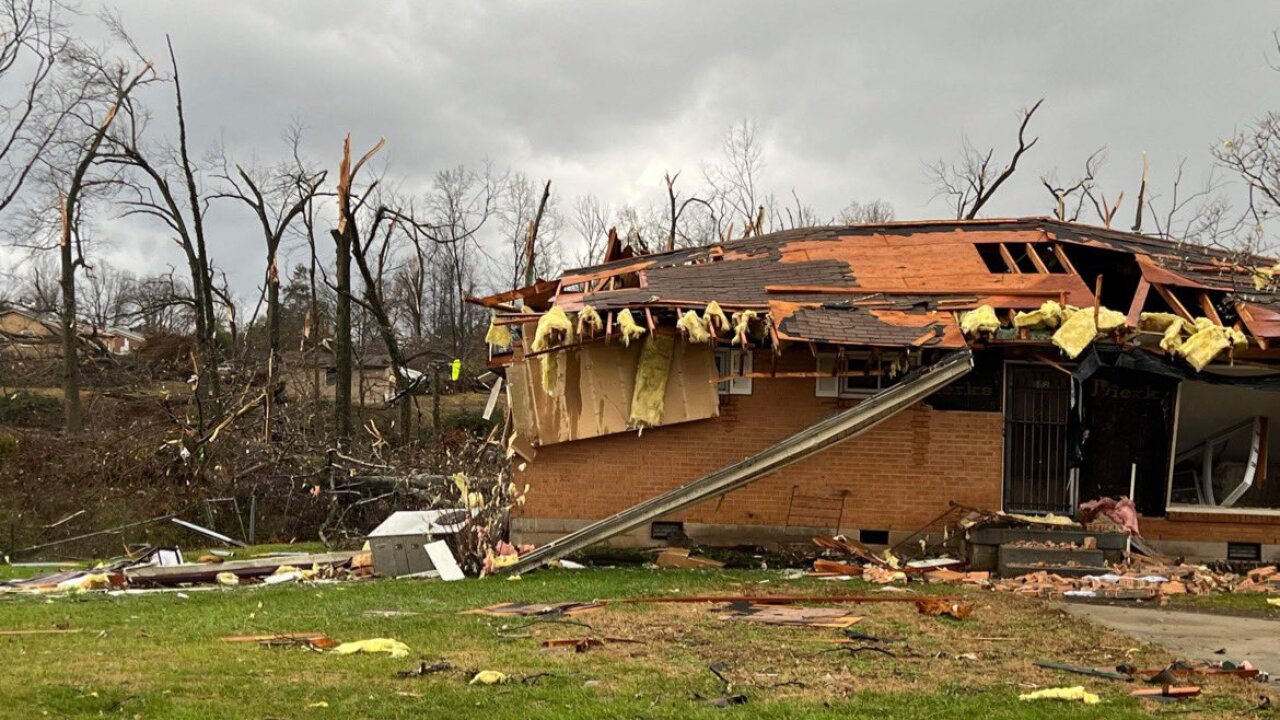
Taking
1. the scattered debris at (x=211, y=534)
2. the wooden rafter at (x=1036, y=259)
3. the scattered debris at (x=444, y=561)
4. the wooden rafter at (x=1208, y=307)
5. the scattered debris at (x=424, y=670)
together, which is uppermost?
the wooden rafter at (x=1036, y=259)

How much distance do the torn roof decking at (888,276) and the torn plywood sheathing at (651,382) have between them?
2.39ft

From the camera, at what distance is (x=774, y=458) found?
12758 millimetres

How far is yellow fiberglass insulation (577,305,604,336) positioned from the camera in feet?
43.4

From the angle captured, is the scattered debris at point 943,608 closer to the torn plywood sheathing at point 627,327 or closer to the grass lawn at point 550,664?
the grass lawn at point 550,664

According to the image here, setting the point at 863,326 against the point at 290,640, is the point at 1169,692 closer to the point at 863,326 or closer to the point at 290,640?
the point at 290,640

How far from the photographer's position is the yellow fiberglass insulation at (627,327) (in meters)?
13.1

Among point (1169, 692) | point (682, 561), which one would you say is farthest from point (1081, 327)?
point (1169, 692)

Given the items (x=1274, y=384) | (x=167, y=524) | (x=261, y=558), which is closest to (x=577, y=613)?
(x=261, y=558)

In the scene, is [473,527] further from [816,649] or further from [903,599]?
[816,649]

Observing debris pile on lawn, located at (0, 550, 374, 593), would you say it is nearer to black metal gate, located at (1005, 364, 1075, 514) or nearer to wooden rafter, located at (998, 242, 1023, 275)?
black metal gate, located at (1005, 364, 1075, 514)

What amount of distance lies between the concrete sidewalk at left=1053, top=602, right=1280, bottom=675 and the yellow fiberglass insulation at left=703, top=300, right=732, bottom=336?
198 inches

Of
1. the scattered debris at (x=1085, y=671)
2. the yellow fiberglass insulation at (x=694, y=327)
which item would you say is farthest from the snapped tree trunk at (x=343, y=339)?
the scattered debris at (x=1085, y=671)

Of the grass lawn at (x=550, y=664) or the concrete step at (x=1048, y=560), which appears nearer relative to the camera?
the grass lawn at (x=550, y=664)

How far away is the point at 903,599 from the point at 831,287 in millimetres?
5432
